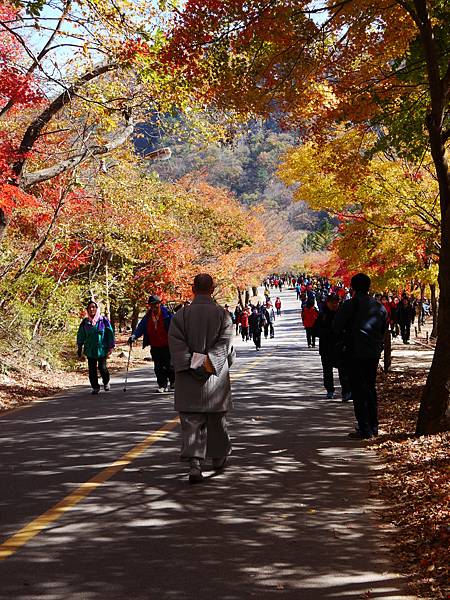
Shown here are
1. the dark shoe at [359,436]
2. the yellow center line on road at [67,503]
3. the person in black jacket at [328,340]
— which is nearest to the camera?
the yellow center line on road at [67,503]

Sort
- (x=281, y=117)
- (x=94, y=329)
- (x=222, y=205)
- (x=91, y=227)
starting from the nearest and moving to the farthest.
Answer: (x=281, y=117) < (x=94, y=329) < (x=91, y=227) < (x=222, y=205)

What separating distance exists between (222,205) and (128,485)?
42608 millimetres

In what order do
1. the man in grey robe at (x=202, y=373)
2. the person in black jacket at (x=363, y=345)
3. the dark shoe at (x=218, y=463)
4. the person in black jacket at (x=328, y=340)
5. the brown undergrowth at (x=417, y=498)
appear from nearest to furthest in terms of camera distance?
1. the brown undergrowth at (x=417, y=498)
2. the man in grey robe at (x=202, y=373)
3. the dark shoe at (x=218, y=463)
4. the person in black jacket at (x=363, y=345)
5. the person in black jacket at (x=328, y=340)

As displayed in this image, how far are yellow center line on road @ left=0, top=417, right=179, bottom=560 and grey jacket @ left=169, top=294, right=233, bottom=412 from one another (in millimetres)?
1005

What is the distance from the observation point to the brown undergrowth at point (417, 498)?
13.5 feet

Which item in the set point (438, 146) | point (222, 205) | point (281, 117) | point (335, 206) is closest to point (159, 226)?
point (335, 206)

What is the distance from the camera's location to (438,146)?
8.31m

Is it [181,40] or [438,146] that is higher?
[181,40]

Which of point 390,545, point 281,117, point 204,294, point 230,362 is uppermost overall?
point 281,117

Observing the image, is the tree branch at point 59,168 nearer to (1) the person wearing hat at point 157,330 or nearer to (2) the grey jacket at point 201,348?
(1) the person wearing hat at point 157,330

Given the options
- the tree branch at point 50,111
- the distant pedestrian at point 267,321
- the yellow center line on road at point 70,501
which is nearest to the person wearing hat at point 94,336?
the tree branch at point 50,111

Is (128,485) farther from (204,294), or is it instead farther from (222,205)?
(222,205)

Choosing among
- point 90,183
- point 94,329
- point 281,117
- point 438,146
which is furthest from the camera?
point 90,183

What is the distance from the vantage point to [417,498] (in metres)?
5.67
